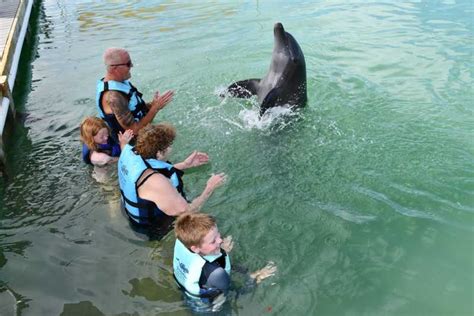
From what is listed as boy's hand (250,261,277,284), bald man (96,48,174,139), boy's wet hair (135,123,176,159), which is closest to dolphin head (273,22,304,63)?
bald man (96,48,174,139)

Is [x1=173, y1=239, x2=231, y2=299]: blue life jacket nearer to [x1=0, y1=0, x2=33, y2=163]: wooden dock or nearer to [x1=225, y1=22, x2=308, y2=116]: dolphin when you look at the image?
[x1=225, y1=22, x2=308, y2=116]: dolphin

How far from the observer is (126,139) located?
5309 mm

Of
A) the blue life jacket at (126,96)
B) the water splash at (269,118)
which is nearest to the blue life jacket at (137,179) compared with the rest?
the blue life jacket at (126,96)

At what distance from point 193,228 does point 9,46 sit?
306 inches

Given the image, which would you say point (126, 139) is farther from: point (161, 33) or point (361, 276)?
point (161, 33)

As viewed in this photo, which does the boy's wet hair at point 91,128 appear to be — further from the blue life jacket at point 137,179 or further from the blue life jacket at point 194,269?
the blue life jacket at point 194,269

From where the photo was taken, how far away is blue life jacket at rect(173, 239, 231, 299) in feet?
11.9

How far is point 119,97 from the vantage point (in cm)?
561

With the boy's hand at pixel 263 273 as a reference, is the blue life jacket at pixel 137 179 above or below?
above

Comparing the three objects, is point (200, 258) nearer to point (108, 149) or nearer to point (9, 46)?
point (108, 149)

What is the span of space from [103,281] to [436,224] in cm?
327

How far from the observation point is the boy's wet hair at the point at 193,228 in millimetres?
3486

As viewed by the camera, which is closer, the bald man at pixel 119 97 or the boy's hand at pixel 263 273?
the boy's hand at pixel 263 273

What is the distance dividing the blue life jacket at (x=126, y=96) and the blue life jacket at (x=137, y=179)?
145 cm
